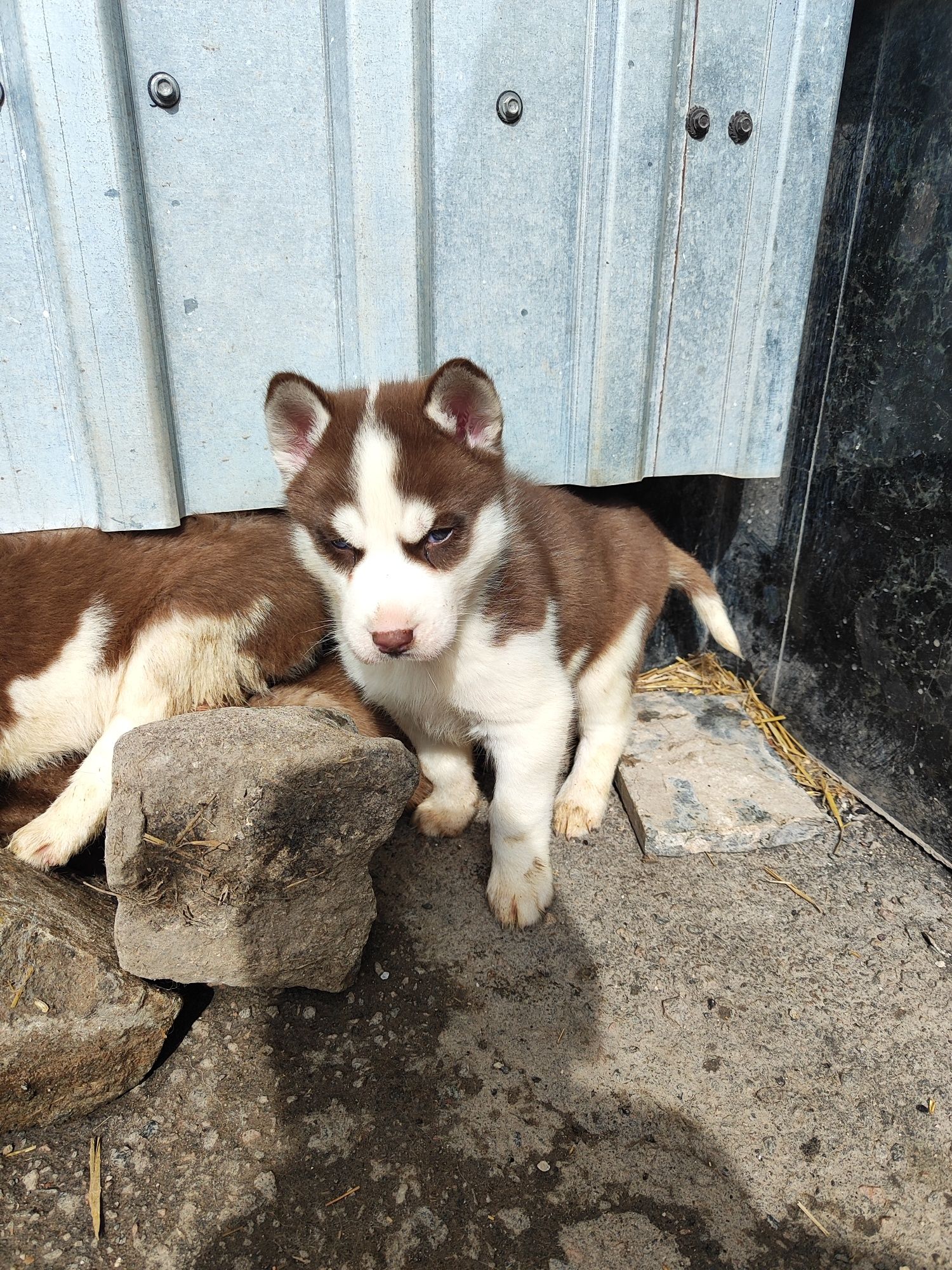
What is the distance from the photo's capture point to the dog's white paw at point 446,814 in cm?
316

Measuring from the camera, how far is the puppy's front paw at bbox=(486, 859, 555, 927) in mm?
2738

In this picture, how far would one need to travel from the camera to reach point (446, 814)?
3201 millimetres

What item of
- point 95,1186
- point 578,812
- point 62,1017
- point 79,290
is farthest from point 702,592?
point 95,1186

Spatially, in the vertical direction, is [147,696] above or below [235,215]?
below

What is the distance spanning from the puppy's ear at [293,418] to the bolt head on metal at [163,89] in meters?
1.02

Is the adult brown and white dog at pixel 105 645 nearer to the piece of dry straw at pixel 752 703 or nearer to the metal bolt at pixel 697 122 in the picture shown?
the piece of dry straw at pixel 752 703

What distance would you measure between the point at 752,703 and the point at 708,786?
0.69 meters

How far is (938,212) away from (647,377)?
1.11m

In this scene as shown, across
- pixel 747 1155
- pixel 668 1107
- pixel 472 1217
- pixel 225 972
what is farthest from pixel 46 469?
pixel 747 1155

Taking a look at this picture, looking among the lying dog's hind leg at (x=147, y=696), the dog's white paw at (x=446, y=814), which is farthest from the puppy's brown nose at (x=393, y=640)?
the dog's white paw at (x=446, y=814)

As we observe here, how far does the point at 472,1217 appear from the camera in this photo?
1948mm

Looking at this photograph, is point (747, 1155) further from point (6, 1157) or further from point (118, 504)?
point (118, 504)

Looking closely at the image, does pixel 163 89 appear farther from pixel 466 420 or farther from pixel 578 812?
pixel 578 812

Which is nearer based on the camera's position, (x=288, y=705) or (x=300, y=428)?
(x=300, y=428)
